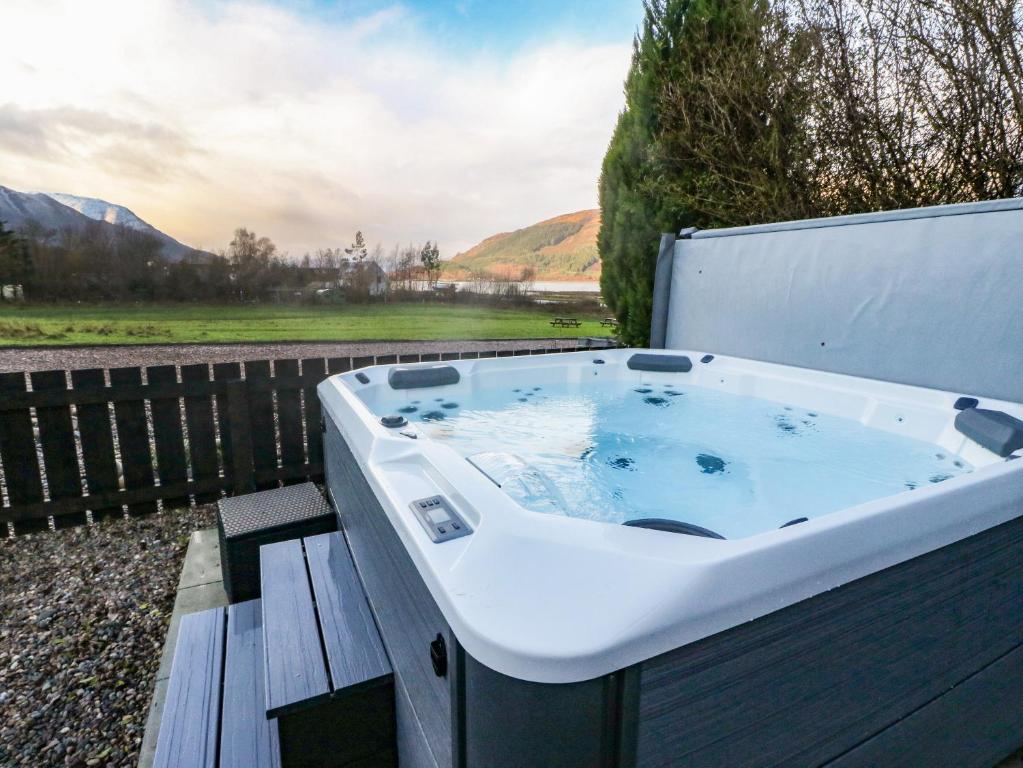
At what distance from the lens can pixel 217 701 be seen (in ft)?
3.69

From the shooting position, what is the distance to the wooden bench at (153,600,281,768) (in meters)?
1.00

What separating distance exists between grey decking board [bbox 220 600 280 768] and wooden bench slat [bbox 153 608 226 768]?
21 millimetres

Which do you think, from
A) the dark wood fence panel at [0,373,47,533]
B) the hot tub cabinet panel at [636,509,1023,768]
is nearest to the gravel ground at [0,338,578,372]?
the dark wood fence panel at [0,373,47,533]

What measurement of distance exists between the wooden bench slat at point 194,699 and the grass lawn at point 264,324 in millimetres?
7068

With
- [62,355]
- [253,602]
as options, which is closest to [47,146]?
[62,355]

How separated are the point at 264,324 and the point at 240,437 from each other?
30.0ft

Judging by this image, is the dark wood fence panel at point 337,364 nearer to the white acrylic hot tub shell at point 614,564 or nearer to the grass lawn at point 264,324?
the white acrylic hot tub shell at point 614,564

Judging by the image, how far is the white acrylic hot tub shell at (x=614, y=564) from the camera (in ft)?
1.92

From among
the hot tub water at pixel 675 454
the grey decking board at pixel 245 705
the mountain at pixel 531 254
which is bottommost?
the grey decking board at pixel 245 705

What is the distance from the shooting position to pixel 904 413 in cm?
206

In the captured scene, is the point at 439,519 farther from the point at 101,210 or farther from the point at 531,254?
the point at 531,254

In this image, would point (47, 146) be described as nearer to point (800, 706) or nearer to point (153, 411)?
point (153, 411)

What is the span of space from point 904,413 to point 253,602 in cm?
251

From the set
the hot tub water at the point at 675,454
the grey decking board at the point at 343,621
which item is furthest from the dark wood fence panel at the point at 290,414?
the grey decking board at the point at 343,621
